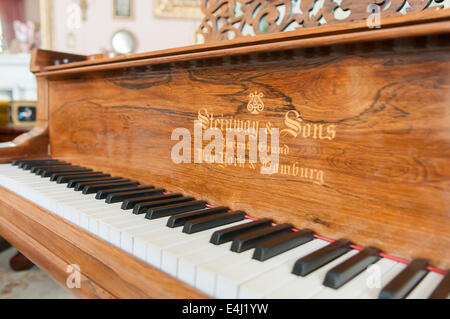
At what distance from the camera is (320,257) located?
667mm

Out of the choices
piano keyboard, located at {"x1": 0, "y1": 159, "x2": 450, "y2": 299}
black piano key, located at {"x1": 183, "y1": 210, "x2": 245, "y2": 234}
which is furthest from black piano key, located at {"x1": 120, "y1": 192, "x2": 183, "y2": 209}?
black piano key, located at {"x1": 183, "y1": 210, "x2": 245, "y2": 234}

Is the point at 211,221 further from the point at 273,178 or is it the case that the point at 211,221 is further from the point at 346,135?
the point at 346,135

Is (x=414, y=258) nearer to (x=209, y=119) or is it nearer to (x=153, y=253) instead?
(x=153, y=253)

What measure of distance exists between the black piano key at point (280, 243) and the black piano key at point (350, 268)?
0.12m

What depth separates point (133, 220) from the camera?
2.95 feet

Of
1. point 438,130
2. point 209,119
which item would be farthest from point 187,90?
point 438,130

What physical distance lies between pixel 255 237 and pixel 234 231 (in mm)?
61

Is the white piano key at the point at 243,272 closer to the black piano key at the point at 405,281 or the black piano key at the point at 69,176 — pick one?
the black piano key at the point at 405,281

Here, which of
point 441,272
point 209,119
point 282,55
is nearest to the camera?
point 441,272

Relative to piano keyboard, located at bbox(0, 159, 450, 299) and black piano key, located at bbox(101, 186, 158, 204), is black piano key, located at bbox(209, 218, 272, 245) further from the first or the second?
black piano key, located at bbox(101, 186, 158, 204)

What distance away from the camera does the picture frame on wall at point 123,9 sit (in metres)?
4.72

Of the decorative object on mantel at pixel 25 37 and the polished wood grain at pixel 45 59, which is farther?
the decorative object on mantel at pixel 25 37

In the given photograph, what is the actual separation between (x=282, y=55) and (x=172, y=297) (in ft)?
2.01

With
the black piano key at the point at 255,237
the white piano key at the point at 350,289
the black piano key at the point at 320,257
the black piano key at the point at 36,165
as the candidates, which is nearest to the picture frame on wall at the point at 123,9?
the black piano key at the point at 36,165
